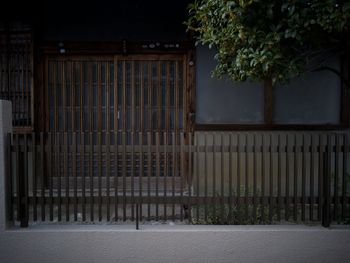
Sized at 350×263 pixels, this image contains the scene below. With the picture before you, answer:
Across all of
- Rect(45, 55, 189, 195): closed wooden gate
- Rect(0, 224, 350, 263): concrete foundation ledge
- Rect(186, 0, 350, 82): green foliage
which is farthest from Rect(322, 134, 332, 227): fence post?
Rect(45, 55, 189, 195): closed wooden gate

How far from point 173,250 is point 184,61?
13.3 feet

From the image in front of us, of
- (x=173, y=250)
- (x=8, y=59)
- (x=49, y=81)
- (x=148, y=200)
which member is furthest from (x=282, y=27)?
(x=8, y=59)

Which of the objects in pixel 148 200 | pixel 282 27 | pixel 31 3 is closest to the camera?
pixel 282 27

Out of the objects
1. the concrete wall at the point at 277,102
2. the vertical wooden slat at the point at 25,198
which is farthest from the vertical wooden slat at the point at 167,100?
the vertical wooden slat at the point at 25,198

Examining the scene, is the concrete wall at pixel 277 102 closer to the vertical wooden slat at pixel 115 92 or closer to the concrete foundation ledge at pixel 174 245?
the vertical wooden slat at pixel 115 92

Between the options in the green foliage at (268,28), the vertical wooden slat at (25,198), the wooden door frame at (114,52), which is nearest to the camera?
Answer: the green foliage at (268,28)

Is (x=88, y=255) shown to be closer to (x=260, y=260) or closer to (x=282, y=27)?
(x=260, y=260)

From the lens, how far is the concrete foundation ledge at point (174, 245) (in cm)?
468

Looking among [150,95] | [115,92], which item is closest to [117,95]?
[115,92]

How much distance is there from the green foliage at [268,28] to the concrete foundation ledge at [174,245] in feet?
6.49

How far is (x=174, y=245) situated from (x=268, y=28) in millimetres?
2879

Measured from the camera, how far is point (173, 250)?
470cm

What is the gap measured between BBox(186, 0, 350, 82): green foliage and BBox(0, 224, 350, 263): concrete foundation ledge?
1979 mm

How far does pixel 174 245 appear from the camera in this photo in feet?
15.4
